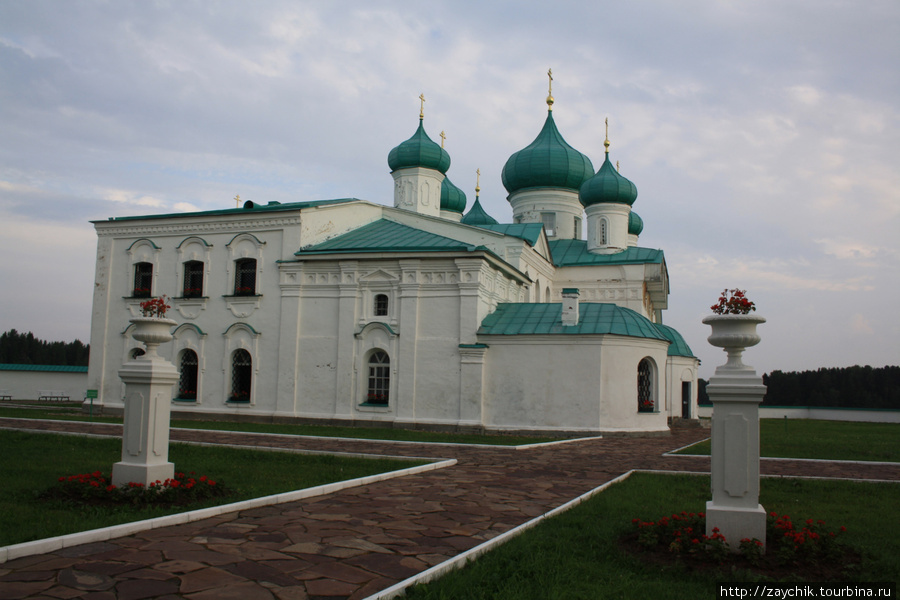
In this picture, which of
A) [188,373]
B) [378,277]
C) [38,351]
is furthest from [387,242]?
[38,351]

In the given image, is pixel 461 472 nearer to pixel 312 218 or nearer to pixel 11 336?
pixel 312 218

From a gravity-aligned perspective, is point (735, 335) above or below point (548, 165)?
below


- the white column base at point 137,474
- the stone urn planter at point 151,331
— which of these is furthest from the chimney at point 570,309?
the white column base at point 137,474

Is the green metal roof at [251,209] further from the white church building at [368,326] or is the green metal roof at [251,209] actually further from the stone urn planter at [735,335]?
the stone urn planter at [735,335]

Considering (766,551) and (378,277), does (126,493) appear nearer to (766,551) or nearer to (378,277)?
(766,551)

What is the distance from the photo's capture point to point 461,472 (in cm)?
1062

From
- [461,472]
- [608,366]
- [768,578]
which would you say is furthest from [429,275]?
[768,578]

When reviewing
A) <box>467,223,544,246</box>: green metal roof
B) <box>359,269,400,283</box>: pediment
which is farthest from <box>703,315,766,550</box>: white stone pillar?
<box>467,223,544,246</box>: green metal roof

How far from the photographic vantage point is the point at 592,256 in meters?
29.3

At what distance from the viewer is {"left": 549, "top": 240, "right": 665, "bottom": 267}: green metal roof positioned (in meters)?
28.6

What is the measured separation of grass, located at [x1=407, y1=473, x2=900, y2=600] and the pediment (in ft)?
42.0

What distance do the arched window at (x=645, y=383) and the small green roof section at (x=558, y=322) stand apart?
3.03 ft

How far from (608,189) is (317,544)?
25.4 metres

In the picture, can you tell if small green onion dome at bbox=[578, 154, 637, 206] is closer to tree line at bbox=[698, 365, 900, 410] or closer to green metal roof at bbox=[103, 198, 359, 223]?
green metal roof at bbox=[103, 198, 359, 223]
